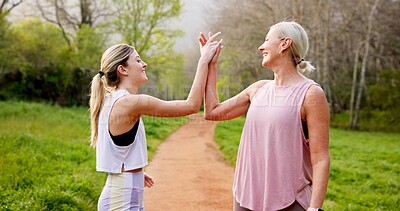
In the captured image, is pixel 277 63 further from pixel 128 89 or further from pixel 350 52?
pixel 350 52

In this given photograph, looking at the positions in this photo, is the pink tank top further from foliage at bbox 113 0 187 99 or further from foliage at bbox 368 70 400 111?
foliage at bbox 113 0 187 99

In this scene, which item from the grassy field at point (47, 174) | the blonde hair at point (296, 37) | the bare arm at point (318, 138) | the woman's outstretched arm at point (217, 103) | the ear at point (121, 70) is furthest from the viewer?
the grassy field at point (47, 174)

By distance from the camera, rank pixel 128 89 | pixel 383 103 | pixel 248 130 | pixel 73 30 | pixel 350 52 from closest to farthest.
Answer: pixel 248 130 < pixel 128 89 < pixel 383 103 < pixel 350 52 < pixel 73 30

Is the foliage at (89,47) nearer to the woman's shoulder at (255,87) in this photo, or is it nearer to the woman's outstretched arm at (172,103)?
the woman's outstretched arm at (172,103)

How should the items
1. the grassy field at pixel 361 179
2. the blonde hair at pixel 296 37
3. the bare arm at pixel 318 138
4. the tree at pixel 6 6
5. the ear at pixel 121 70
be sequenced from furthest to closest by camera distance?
1. the tree at pixel 6 6
2. the grassy field at pixel 361 179
3. the ear at pixel 121 70
4. the blonde hair at pixel 296 37
5. the bare arm at pixel 318 138

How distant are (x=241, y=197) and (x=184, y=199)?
3.43m

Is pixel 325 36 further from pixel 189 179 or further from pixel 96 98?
pixel 96 98

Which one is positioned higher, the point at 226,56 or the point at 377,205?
the point at 226,56

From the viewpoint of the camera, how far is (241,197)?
2.14 meters

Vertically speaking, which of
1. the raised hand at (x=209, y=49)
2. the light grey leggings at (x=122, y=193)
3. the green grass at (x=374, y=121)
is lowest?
the green grass at (x=374, y=121)

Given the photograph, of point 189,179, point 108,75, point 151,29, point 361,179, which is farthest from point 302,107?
point 151,29

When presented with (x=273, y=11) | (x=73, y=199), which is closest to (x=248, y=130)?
(x=73, y=199)

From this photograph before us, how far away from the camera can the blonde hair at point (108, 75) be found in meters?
2.32

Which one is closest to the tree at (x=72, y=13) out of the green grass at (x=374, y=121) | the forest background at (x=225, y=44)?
the forest background at (x=225, y=44)
